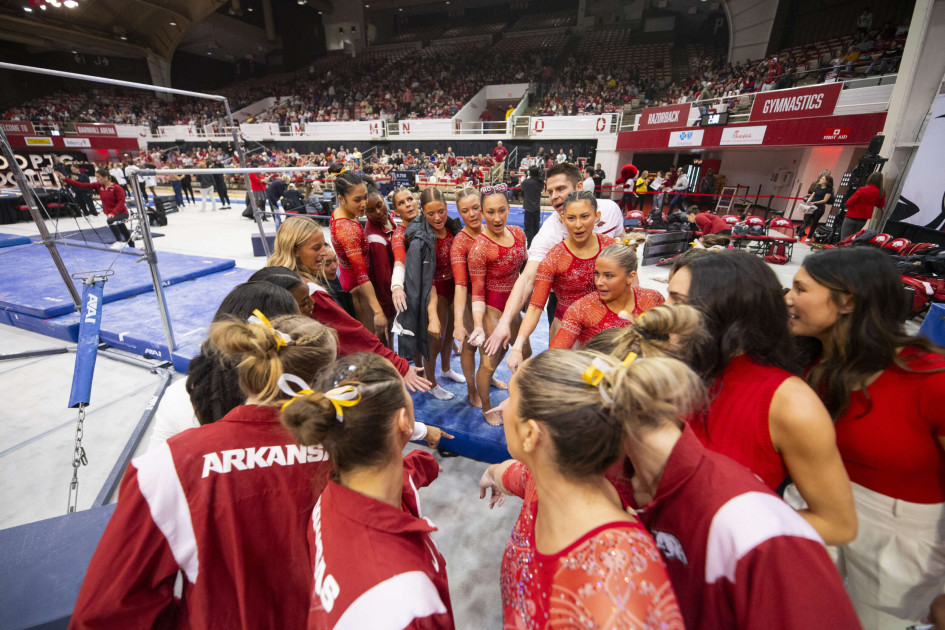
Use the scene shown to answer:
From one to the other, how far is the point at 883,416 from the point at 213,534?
6.08 feet

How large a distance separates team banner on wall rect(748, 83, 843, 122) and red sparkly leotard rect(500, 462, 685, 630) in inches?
483

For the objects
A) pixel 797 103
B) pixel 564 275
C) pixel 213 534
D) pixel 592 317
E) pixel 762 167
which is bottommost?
pixel 213 534

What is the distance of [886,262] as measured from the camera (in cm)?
120

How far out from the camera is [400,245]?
9.26 ft

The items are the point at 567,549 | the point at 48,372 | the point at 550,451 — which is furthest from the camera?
the point at 48,372

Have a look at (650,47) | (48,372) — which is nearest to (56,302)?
(48,372)

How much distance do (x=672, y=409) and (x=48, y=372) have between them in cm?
505

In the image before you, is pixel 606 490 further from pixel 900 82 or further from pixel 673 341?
pixel 900 82

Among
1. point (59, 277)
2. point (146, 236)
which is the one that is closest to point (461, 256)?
point (146, 236)

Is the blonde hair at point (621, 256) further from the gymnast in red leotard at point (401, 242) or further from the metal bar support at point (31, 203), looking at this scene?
the metal bar support at point (31, 203)

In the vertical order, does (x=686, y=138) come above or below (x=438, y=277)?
above

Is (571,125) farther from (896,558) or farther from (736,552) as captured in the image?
(736,552)

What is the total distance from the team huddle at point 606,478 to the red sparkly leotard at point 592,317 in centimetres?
48

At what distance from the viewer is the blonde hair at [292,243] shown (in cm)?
227
